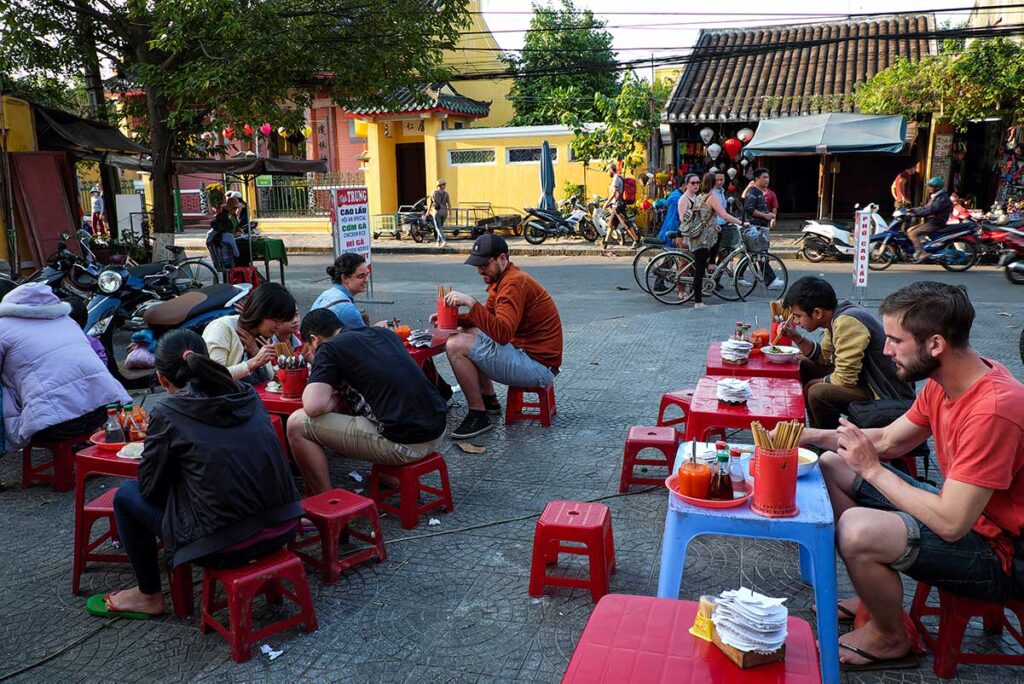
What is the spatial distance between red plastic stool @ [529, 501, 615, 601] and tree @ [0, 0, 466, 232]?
8505mm

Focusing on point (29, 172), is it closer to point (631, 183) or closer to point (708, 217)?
point (708, 217)

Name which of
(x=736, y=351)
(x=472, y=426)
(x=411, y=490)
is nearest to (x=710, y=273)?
(x=736, y=351)

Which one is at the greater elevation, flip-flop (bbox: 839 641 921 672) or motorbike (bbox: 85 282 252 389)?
motorbike (bbox: 85 282 252 389)

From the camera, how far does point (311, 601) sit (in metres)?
3.30

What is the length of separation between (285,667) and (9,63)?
11.0 metres

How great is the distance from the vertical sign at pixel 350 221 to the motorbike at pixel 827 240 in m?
8.50

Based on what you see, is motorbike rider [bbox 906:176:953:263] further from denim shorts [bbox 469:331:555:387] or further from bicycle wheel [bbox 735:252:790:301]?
denim shorts [bbox 469:331:555:387]

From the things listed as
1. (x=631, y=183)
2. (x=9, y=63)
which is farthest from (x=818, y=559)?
(x=631, y=183)

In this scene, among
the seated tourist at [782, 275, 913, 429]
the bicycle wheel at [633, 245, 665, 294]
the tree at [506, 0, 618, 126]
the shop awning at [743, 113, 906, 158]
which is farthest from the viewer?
the tree at [506, 0, 618, 126]

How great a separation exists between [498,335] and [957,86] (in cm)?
1421

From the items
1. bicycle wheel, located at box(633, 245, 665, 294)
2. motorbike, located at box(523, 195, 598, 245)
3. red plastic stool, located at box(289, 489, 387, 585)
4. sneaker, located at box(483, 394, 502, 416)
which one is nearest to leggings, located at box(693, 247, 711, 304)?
bicycle wheel, located at box(633, 245, 665, 294)

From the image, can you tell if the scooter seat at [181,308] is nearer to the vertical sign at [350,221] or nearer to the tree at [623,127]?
the vertical sign at [350,221]

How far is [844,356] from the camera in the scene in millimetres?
4484

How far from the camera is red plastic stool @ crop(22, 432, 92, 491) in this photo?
484 cm
